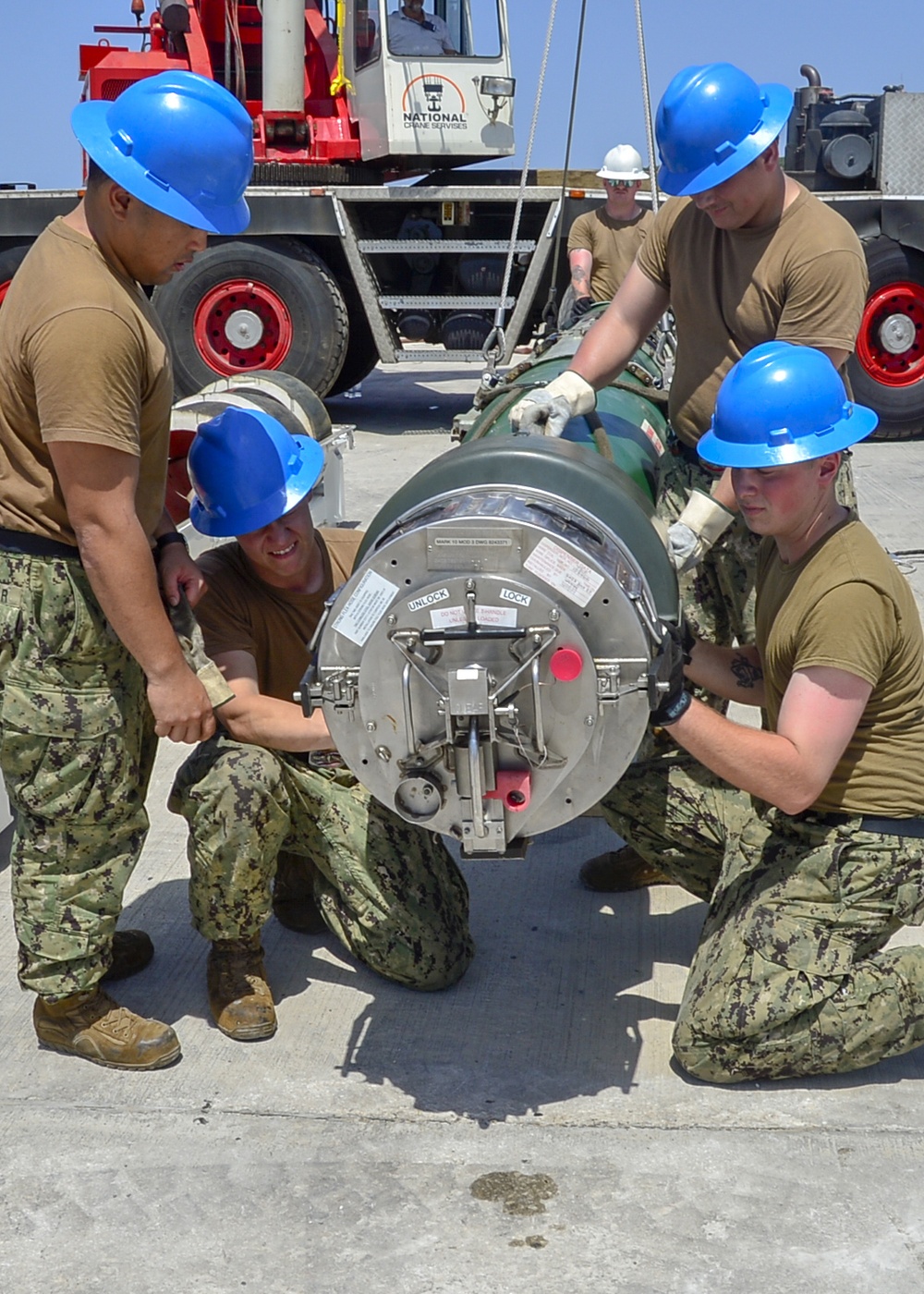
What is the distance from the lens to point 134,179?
2.42m

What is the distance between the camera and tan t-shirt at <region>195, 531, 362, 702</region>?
9.74 feet

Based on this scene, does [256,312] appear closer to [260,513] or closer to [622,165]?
[622,165]

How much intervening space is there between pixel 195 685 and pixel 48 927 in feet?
1.89

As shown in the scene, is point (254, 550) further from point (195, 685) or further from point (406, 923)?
point (406, 923)

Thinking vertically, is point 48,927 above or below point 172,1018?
above

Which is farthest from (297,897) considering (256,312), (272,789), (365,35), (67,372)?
(365,35)

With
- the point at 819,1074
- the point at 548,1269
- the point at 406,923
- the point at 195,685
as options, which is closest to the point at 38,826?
the point at 195,685

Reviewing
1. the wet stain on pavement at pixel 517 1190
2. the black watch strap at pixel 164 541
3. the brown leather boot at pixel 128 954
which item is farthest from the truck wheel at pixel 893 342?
the wet stain on pavement at pixel 517 1190

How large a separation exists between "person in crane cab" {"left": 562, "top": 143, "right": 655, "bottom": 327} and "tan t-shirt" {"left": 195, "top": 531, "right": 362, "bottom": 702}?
5.22 m

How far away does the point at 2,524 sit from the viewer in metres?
2.54

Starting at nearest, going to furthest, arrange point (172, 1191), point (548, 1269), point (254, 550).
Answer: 1. point (548, 1269)
2. point (172, 1191)
3. point (254, 550)

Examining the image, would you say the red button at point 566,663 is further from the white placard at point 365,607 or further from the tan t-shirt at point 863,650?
the tan t-shirt at point 863,650

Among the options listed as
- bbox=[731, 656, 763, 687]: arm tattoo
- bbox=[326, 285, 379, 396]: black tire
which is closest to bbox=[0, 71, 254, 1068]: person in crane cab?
bbox=[731, 656, 763, 687]: arm tattoo

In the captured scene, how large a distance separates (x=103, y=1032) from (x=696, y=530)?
169cm
